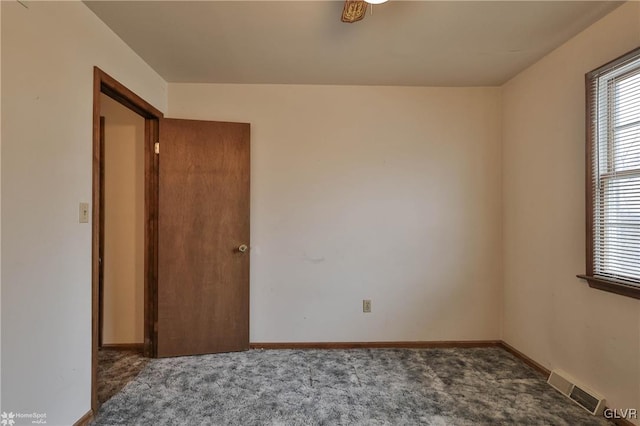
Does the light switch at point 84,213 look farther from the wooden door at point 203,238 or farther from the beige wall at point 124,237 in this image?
the beige wall at point 124,237

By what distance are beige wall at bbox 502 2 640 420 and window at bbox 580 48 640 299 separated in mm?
95

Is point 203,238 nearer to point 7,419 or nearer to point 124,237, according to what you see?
point 124,237

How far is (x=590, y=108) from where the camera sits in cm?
193

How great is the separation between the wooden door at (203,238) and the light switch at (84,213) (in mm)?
780

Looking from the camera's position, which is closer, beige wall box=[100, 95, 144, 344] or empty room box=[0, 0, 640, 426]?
empty room box=[0, 0, 640, 426]

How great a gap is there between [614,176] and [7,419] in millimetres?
3361

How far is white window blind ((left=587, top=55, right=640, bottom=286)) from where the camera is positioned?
5.66 feet

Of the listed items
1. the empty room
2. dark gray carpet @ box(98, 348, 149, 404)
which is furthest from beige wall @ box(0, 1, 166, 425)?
dark gray carpet @ box(98, 348, 149, 404)

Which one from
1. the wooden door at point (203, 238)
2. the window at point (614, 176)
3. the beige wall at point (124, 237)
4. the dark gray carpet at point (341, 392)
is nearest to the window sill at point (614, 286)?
the window at point (614, 176)

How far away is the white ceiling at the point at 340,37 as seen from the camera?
5.86 feet

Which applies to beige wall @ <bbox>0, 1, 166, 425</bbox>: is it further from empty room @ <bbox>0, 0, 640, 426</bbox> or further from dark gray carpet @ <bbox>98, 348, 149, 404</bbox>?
dark gray carpet @ <bbox>98, 348, 149, 404</bbox>

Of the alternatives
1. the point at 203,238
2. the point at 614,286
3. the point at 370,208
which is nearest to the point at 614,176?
the point at 614,286

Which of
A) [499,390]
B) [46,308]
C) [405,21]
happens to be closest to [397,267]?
[499,390]

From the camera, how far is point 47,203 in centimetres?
153
